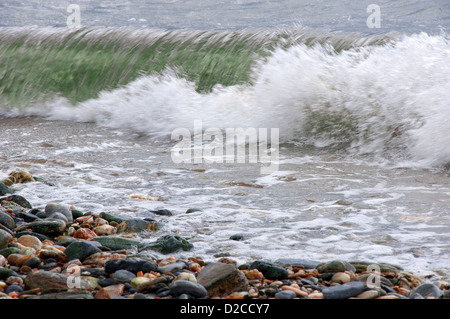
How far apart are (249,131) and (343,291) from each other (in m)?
3.61

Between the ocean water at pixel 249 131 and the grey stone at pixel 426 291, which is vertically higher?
the ocean water at pixel 249 131

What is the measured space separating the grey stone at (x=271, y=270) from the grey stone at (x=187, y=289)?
0.30 m

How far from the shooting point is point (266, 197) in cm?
344

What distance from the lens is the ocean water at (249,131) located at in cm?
285

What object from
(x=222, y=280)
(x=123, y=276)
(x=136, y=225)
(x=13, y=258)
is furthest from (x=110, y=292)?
(x=136, y=225)

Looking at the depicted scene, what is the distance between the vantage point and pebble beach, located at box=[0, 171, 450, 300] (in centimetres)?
Answer: 190

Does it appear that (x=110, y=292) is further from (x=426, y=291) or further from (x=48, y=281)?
(x=426, y=291)

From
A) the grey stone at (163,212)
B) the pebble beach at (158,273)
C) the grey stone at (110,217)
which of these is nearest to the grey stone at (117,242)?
the pebble beach at (158,273)

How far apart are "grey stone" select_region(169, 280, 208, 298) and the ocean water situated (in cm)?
51

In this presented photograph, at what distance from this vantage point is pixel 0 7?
13820 mm

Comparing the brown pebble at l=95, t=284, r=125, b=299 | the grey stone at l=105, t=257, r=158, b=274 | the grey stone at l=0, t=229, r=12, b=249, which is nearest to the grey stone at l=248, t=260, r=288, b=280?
the grey stone at l=105, t=257, r=158, b=274

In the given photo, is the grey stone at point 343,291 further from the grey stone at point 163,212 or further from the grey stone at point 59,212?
the grey stone at point 59,212

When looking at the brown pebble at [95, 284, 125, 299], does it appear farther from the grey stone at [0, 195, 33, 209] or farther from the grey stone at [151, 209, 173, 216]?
the grey stone at [0, 195, 33, 209]
